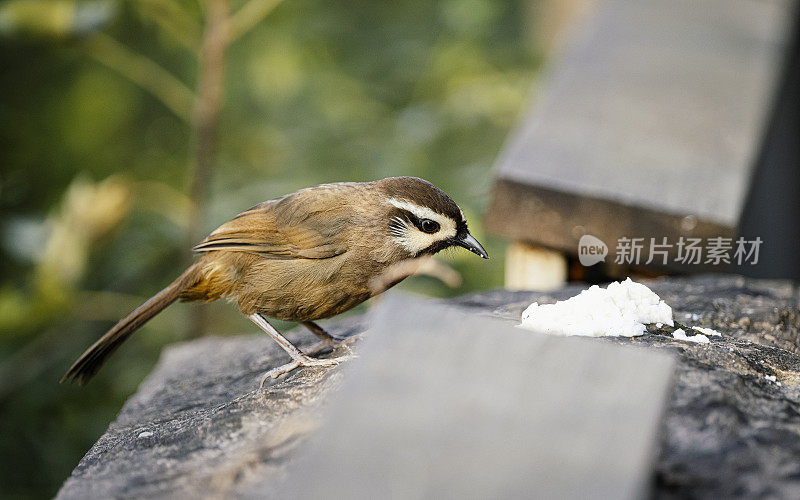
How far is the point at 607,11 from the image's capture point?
5320 millimetres

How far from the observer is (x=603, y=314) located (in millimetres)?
2361

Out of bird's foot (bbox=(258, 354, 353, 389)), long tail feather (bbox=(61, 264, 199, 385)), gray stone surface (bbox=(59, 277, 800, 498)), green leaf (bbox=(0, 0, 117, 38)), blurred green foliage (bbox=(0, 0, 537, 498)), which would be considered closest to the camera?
gray stone surface (bbox=(59, 277, 800, 498))

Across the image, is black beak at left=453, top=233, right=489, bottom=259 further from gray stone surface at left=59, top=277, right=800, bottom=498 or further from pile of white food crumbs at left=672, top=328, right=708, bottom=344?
pile of white food crumbs at left=672, top=328, right=708, bottom=344

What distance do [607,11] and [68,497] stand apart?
4580 millimetres

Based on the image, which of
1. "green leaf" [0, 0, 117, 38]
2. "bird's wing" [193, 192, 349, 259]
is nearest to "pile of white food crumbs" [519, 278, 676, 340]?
"bird's wing" [193, 192, 349, 259]

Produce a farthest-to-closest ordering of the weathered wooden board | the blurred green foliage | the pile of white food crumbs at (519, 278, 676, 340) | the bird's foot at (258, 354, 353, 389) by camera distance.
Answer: the blurred green foliage < the weathered wooden board < the bird's foot at (258, 354, 353, 389) < the pile of white food crumbs at (519, 278, 676, 340)

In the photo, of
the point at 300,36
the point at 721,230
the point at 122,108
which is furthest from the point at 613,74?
the point at 122,108

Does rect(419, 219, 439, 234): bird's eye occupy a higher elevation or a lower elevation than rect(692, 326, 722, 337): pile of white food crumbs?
higher

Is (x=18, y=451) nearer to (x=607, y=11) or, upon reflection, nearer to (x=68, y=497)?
(x=68, y=497)

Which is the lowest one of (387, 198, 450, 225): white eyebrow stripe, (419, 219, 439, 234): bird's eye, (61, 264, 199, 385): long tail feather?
(61, 264, 199, 385): long tail feather

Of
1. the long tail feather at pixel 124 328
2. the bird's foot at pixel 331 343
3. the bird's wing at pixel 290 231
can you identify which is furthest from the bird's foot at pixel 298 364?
the long tail feather at pixel 124 328

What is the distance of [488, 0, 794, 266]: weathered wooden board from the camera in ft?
11.3

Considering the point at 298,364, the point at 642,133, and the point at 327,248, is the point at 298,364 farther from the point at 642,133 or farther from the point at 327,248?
the point at 642,133

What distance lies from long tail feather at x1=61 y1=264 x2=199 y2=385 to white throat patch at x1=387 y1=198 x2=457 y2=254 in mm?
873
